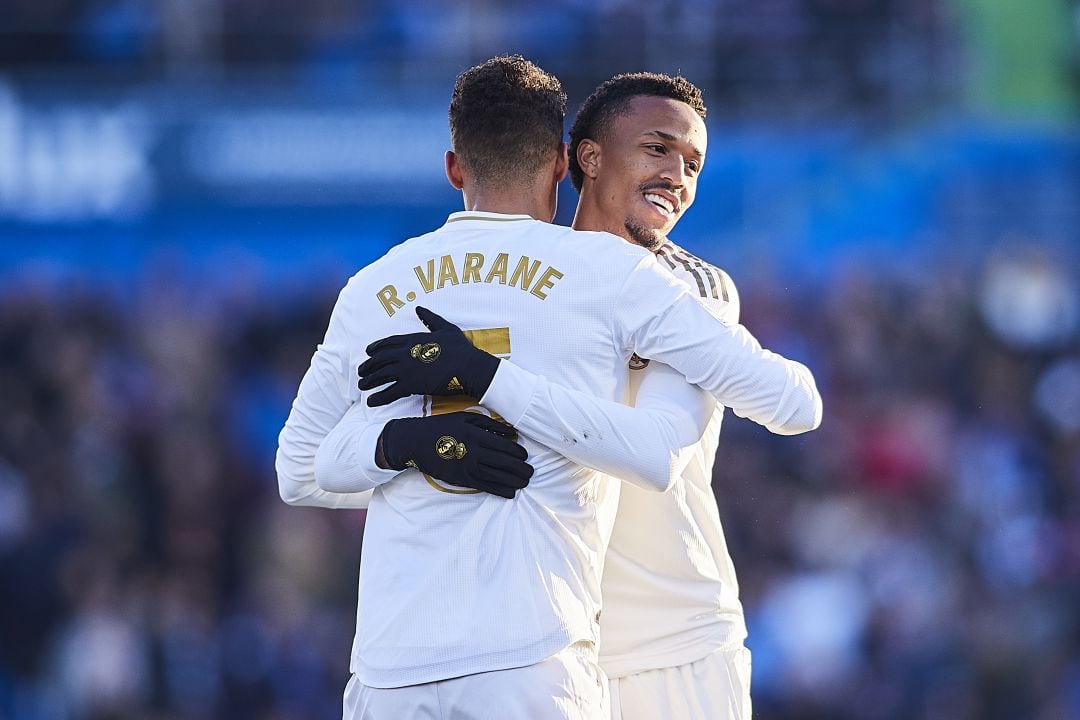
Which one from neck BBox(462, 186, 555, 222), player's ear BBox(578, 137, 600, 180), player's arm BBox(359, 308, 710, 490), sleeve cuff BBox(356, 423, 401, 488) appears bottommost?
sleeve cuff BBox(356, 423, 401, 488)

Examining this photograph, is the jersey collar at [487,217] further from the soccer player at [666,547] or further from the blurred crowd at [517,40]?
the blurred crowd at [517,40]

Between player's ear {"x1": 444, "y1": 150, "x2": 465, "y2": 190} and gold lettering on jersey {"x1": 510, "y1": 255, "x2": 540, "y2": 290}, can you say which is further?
player's ear {"x1": 444, "y1": 150, "x2": 465, "y2": 190}

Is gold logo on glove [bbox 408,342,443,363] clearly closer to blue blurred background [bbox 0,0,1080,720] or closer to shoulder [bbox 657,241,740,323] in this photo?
shoulder [bbox 657,241,740,323]

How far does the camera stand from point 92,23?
11391 mm

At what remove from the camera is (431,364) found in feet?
10.2

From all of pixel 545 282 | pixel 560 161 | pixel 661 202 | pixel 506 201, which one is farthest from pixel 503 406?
pixel 661 202

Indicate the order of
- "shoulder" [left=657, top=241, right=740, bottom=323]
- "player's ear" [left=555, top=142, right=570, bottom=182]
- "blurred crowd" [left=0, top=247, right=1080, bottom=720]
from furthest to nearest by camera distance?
"blurred crowd" [left=0, top=247, right=1080, bottom=720] → "shoulder" [left=657, top=241, right=740, bottom=323] → "player's ear" [left=555, top=142, right=570, bottom=182]

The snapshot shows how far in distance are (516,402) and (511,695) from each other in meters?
0.54

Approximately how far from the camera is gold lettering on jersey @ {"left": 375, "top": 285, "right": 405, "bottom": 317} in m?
3.27

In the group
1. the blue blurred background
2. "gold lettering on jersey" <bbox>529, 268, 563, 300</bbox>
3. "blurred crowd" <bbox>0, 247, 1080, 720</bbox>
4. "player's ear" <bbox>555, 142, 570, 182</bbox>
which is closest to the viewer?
"gold lettering on jersey" <bbox>529, 268, 563, 300</bbox>

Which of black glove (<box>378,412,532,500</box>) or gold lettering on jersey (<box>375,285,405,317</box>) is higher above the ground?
gold lettering on jersey (<box>375,285,405,317</box>)

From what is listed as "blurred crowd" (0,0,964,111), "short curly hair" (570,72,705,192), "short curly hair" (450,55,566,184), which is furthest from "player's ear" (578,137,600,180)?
"blurred crowd" (0,0,964,111)

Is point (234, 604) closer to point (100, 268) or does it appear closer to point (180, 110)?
point (100, 268)

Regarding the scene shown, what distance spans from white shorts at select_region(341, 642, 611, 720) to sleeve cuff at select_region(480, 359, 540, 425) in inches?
18.0
